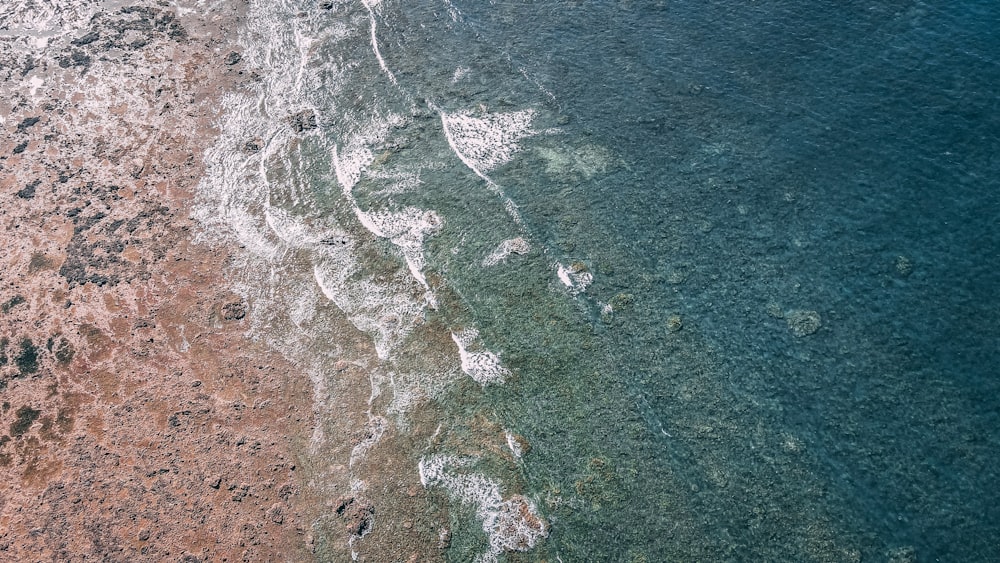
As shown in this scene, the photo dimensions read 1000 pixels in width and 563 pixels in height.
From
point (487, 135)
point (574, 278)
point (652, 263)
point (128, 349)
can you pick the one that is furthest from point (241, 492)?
point (487, 135)

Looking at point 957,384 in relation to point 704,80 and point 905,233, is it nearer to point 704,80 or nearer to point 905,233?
point 905,233

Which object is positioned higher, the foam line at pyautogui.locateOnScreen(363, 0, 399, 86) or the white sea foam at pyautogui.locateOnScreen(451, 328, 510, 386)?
the foam line at pyautogui.locateOnScreen(363, 0, 399, 86)

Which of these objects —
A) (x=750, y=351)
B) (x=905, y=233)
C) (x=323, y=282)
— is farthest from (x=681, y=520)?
(x=323, y=282)

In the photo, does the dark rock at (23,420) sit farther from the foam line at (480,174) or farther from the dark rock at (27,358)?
the foam line at (480,174)

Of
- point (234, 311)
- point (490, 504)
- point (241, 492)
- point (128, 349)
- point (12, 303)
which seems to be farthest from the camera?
point (12, 303)

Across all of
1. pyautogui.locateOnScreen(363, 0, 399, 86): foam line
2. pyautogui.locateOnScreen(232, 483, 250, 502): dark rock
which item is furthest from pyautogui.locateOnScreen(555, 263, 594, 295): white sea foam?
pyautogui.locateOnScreen(363, 0, 399, 86): foam line

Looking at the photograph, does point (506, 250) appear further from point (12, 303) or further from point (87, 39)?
point (87, 39)

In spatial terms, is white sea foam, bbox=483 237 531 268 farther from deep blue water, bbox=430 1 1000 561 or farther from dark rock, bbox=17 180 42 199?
dark rock, bbox=17 180 42 199
